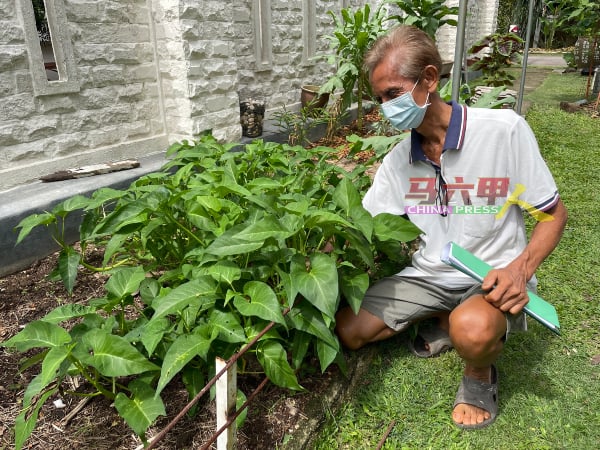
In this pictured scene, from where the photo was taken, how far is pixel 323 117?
570 centimetres

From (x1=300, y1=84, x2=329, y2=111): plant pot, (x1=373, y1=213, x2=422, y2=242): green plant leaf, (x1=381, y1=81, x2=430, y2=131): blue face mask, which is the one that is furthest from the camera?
(x1=300, y1=84, x2=329, y2=111): plant pot

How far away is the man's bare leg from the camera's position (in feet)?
5.87

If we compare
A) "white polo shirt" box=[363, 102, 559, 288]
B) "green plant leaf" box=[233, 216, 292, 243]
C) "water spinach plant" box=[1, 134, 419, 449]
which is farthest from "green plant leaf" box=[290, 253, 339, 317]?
"white polo shirt" box=[363, 102, 559, 288]

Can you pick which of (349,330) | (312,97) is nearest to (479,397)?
(349,330)

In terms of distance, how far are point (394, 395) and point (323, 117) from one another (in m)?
4.11

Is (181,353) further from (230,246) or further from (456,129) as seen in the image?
(456,129)

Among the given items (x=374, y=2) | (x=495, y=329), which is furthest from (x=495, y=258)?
(x=374, y=2)

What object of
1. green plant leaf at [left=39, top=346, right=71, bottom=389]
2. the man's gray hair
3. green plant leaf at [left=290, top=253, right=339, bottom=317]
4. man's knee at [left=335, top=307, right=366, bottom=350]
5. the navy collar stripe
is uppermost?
the man's gray hair

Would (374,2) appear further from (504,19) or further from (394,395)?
(504,19)

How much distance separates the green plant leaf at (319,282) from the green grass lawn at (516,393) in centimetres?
57

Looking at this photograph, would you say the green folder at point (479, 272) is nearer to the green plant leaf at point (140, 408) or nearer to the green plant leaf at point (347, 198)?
the green plant leaf at point (347, 198)

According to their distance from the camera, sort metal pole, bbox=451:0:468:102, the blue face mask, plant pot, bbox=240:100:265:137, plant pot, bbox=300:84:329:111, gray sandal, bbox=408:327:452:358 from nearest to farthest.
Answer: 1. the blue face mask
2. gray sandal, bbox=408:327:452:358
3. metal pole, bbox=451:0:468:102
4. plant pot, bbox=240:100:265:137
5. plant pot, bbox=300:84:329:111

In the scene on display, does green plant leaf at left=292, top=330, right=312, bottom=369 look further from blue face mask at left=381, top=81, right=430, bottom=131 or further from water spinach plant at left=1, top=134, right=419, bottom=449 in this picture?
blue face mask at left=381, top=81, right=430, bottom=131

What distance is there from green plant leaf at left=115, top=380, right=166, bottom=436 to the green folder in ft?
3.52
